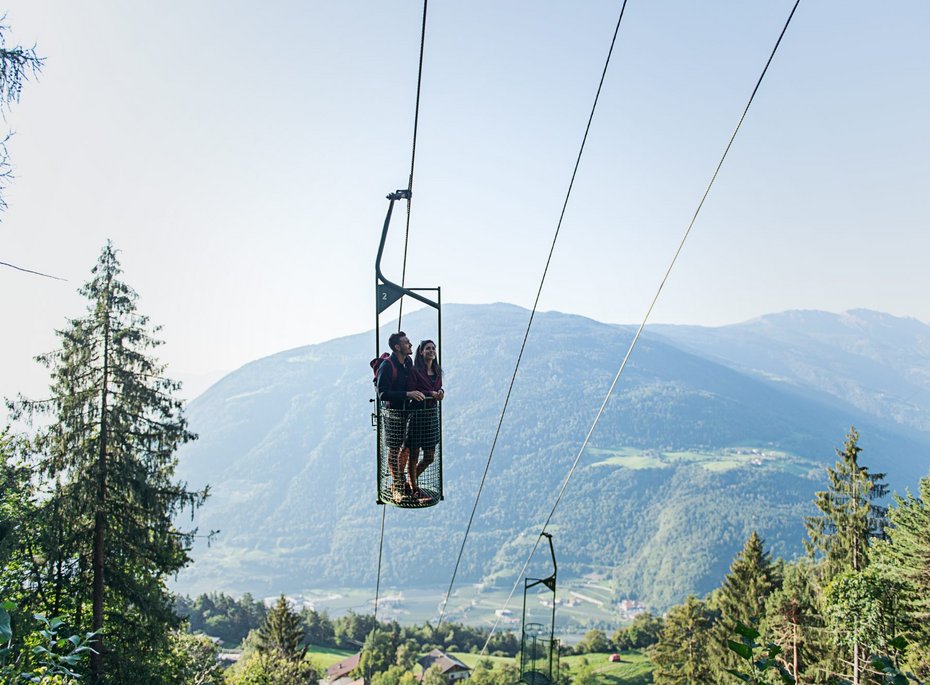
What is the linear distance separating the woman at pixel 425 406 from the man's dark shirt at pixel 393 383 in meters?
0.10

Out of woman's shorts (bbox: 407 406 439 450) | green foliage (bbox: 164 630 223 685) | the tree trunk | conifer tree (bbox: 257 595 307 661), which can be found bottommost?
conifer tree (bbox: 257 595 307 661)

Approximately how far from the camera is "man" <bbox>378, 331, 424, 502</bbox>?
20.5 feet

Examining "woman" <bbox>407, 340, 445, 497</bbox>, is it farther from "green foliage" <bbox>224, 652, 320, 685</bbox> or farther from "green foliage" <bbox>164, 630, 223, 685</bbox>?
"green foliage" <bbox>224, 652, 320, 685</bbox>

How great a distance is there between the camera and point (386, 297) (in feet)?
19.4

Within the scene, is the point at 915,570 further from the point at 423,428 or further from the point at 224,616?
the point at 224,616

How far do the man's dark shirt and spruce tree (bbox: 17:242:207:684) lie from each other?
308 inches

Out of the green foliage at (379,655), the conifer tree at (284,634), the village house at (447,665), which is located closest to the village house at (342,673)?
the green foliage at (379,655)

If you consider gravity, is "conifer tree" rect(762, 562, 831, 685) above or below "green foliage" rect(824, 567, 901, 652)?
below

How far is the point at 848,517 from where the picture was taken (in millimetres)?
23750

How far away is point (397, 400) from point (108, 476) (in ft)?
26.2

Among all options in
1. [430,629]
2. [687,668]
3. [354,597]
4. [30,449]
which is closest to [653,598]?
[354,597]

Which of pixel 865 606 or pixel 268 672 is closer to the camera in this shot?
pixel 865 606

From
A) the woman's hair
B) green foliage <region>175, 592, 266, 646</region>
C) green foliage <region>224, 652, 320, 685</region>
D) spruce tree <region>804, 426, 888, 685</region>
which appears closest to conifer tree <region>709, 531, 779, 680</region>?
spruce tree <region>804, 426, 888, 685</region>

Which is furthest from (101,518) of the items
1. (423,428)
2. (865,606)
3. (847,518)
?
(847,518)
